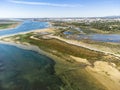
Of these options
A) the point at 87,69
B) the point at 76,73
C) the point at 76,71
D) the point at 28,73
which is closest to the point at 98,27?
the point at 87,69

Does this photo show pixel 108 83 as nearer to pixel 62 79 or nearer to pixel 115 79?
pixel 115 79

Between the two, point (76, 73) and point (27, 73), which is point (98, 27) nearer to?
point (76, 73)

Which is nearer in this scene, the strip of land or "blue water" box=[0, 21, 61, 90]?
"blue water" box=[0, 21, 61, 90]

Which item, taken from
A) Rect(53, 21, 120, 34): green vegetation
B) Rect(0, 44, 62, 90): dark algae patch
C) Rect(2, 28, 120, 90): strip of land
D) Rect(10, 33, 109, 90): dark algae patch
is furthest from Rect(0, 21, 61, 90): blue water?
Rect(53, 21, 120, 34): green vegetation

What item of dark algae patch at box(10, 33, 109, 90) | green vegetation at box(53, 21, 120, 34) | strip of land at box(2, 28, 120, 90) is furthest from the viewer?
green vegetation at box(53, 21, 120, 34)

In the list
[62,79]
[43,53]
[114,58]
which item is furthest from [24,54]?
[114,58]

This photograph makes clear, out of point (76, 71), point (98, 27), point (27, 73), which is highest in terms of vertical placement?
point (76, 71)

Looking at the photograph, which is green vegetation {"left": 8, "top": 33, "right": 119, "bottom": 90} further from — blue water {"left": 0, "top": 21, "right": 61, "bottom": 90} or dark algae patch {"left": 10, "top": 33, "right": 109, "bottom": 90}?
blue water {"left": 0, "top": 21, "right": 61, "bottom": 90}

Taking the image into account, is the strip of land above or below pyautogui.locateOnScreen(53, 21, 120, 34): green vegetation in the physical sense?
above

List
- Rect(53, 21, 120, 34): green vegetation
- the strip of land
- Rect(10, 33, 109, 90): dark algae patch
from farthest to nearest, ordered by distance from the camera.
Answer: Rect(53, 21, 120, 34): green vegetation, the strip of land, Rect(10, 33, 109, 90): dark algae patch
